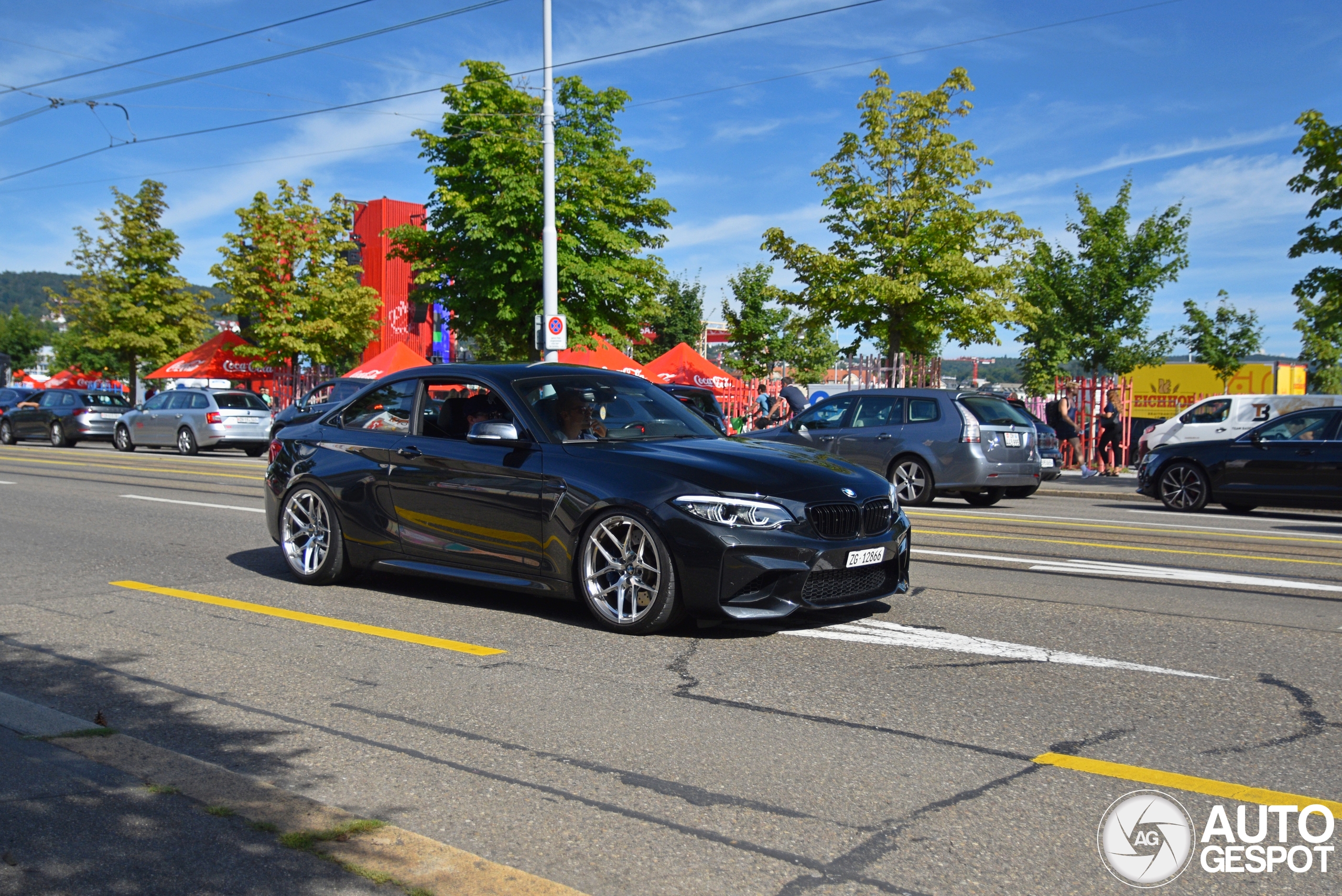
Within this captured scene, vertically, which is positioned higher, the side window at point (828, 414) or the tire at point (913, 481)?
the side window at point (828, 414)

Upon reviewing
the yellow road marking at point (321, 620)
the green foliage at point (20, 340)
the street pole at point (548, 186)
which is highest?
the green foliage at point (20, 340)

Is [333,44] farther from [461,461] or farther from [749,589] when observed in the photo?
[749,589]

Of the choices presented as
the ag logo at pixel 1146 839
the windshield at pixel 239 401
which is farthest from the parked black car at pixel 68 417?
the ag logo at pixel 1146 839

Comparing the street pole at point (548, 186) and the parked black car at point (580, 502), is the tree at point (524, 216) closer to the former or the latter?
the street pole at point (548, 186)

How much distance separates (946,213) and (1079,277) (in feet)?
41.5

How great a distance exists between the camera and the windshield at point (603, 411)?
266 inches

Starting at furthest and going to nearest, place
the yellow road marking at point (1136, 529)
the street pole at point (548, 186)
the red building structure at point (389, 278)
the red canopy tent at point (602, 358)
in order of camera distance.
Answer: the red building structure at point (389, 278)
the red canopy tent at point (602, 358)
the street pole at point (548, 186)
the yellow road marking at point (1136, 529)

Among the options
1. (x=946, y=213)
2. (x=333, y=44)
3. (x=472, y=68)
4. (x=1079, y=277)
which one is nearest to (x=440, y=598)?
(x=333, y=44)

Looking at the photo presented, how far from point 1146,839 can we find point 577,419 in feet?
13.8

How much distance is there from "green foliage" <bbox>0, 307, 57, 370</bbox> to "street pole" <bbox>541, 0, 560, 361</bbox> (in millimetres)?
121454

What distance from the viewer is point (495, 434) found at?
6.57 metres

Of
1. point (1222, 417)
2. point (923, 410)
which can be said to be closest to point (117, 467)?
point (923, 410)

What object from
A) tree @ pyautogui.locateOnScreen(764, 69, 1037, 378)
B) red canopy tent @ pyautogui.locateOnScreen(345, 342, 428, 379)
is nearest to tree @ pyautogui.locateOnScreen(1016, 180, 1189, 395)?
tree @ pyautogui.locateOnScreen(764, 69, 1037, 378)

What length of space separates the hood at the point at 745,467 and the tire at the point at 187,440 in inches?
955
